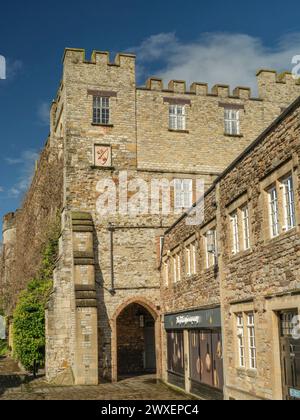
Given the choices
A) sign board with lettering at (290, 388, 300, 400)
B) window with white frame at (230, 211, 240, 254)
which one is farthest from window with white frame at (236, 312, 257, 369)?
sign board with lettering at (290, 388, 300, 400)

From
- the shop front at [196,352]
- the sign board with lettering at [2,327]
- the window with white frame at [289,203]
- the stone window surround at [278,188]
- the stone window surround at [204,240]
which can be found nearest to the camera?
the stone window surround at [278,188]

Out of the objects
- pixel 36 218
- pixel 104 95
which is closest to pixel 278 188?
pixel 104 95

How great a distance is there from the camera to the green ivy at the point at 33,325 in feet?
88.2

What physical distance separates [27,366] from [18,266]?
11472 mm

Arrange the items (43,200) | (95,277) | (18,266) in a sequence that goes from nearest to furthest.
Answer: (95,277), (43,200), (18,266)

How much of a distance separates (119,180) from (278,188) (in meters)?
15.7

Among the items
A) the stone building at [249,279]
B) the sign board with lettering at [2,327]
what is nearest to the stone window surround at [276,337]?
the stone building at [249,279]

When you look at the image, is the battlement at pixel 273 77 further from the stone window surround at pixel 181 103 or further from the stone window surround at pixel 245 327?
the stone window surround at pixel 245 327

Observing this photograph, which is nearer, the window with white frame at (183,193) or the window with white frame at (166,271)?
the window with white frame at (166,271)

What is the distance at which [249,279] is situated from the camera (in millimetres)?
14375

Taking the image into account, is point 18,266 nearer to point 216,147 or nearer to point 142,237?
point 142,237

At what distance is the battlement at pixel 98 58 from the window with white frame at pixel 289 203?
1834 cm

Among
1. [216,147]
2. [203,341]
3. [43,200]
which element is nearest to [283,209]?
[203,341]

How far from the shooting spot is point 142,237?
27312 mm
